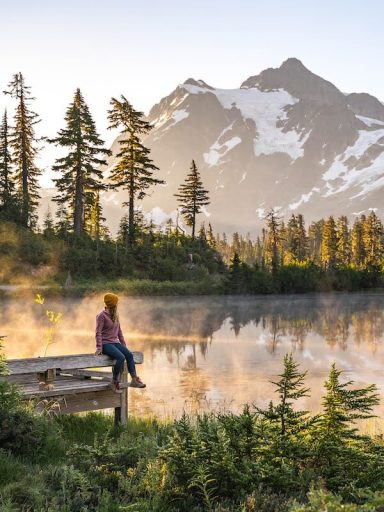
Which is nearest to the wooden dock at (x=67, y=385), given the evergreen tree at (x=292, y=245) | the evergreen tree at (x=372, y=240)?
the evergreen tree at (x=292, y=245)

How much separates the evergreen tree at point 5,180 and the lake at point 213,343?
13919 millimetres

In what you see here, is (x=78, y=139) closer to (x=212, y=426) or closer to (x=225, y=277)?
(x=225, y=277)

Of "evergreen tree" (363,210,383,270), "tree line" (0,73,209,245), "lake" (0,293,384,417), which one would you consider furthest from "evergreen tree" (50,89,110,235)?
"evergreen tree" (363,210,383,270)

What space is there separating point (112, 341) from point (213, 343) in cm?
1472

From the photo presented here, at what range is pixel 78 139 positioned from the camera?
180ft

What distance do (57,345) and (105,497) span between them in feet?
55.0

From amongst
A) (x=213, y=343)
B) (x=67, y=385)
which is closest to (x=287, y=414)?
(x=67, y=385)

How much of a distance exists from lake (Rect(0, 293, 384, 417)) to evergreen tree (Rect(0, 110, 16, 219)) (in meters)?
13.9

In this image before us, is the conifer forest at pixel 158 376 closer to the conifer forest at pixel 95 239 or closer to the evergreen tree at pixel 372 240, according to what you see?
the conifer forest at pixel 95 239

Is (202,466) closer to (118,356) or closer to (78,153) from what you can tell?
(118,356)

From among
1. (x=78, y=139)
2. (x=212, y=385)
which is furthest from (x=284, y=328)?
(x=78, y=139)

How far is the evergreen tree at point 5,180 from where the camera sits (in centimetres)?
5173

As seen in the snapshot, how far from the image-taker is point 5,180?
5447 cm

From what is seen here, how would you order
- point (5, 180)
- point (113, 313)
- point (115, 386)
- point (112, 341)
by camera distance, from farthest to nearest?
point (5, 180) → point (113, 313) → point (112, 341) → point (115, 386)
